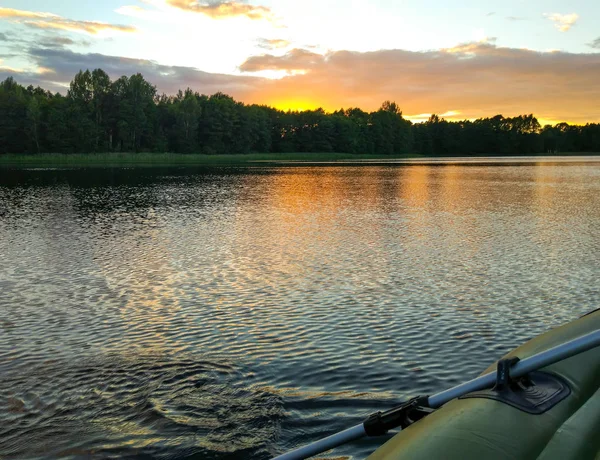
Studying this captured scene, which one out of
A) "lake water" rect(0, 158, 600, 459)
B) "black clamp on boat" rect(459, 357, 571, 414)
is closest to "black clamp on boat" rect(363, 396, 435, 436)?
"black clamp on boat" rect(459, 357, 571, 414)

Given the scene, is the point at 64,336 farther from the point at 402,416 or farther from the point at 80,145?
the point at 80,145

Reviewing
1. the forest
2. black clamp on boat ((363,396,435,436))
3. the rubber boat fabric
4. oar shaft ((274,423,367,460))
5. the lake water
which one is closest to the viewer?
the rubber boat fabric

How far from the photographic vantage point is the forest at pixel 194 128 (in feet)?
376

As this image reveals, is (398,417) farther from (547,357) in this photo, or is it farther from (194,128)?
(194,128)

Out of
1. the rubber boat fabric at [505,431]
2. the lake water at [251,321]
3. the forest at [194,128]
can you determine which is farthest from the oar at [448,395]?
the forest at [194,128]

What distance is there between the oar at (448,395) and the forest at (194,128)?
121574 millimetres

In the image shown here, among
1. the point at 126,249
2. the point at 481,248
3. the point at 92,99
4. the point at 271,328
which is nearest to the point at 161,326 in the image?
the point at 271,328

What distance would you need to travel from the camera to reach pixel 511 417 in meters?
3.35

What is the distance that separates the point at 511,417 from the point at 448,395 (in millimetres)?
583

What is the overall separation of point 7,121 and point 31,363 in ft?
393

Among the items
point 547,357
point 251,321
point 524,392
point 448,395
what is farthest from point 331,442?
point 251,321

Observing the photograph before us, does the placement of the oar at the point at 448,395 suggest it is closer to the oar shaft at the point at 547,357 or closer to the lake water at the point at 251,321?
the oar shaft at the point at 547,357

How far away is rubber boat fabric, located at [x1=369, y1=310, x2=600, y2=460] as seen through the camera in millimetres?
3090

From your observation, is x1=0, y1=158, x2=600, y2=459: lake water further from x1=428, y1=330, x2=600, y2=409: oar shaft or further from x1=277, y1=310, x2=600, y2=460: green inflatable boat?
x1=428, y1=330, x2=600, y2=409: oar shaft
